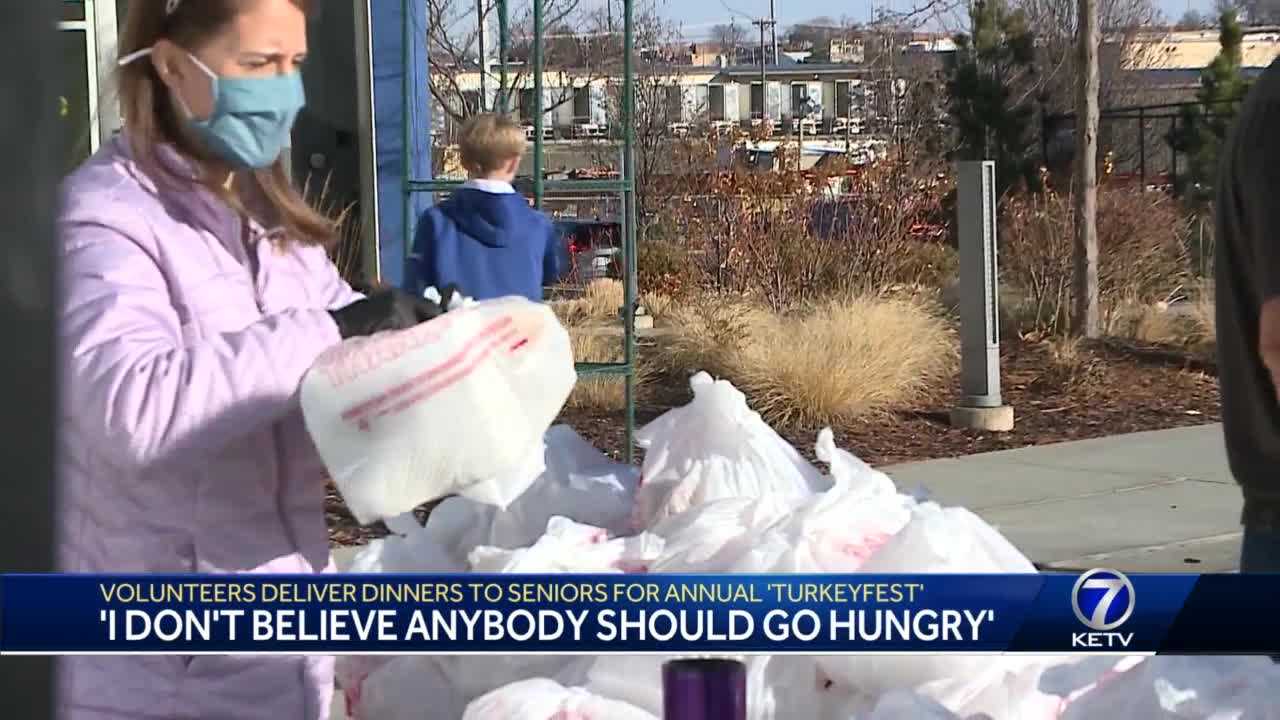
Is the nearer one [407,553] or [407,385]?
[407,385]

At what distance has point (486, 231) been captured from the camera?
4543 mm

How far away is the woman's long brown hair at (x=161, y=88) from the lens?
5.97 ft

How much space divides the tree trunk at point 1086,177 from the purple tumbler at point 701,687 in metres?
1.81

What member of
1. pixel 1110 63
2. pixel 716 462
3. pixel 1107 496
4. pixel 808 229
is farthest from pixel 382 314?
pixel 808 229

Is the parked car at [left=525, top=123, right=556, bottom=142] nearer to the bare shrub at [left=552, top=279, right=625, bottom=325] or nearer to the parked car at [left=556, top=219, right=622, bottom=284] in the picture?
the bare shrub at [left=552, top=279, right=625, bottom=325]

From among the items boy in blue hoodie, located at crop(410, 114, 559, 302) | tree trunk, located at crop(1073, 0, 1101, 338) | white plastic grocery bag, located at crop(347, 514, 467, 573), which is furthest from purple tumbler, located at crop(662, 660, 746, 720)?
boy in blue hoodie, located at crop(410, 114, 559, 302)

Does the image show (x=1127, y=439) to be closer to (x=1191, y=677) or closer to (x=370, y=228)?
(x=370, y=228)

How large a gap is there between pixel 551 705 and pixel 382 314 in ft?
3.75

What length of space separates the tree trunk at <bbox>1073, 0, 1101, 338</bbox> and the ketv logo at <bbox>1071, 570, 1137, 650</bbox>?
161 cm

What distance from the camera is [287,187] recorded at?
6.37 ft

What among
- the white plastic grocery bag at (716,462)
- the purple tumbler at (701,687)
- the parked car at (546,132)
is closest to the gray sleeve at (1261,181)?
the purple tumbler at (701,687)

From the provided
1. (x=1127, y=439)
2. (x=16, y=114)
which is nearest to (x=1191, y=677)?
(x=16, y=114)

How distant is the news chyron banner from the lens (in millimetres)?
1884

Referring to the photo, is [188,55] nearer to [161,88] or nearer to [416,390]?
[161,88]
